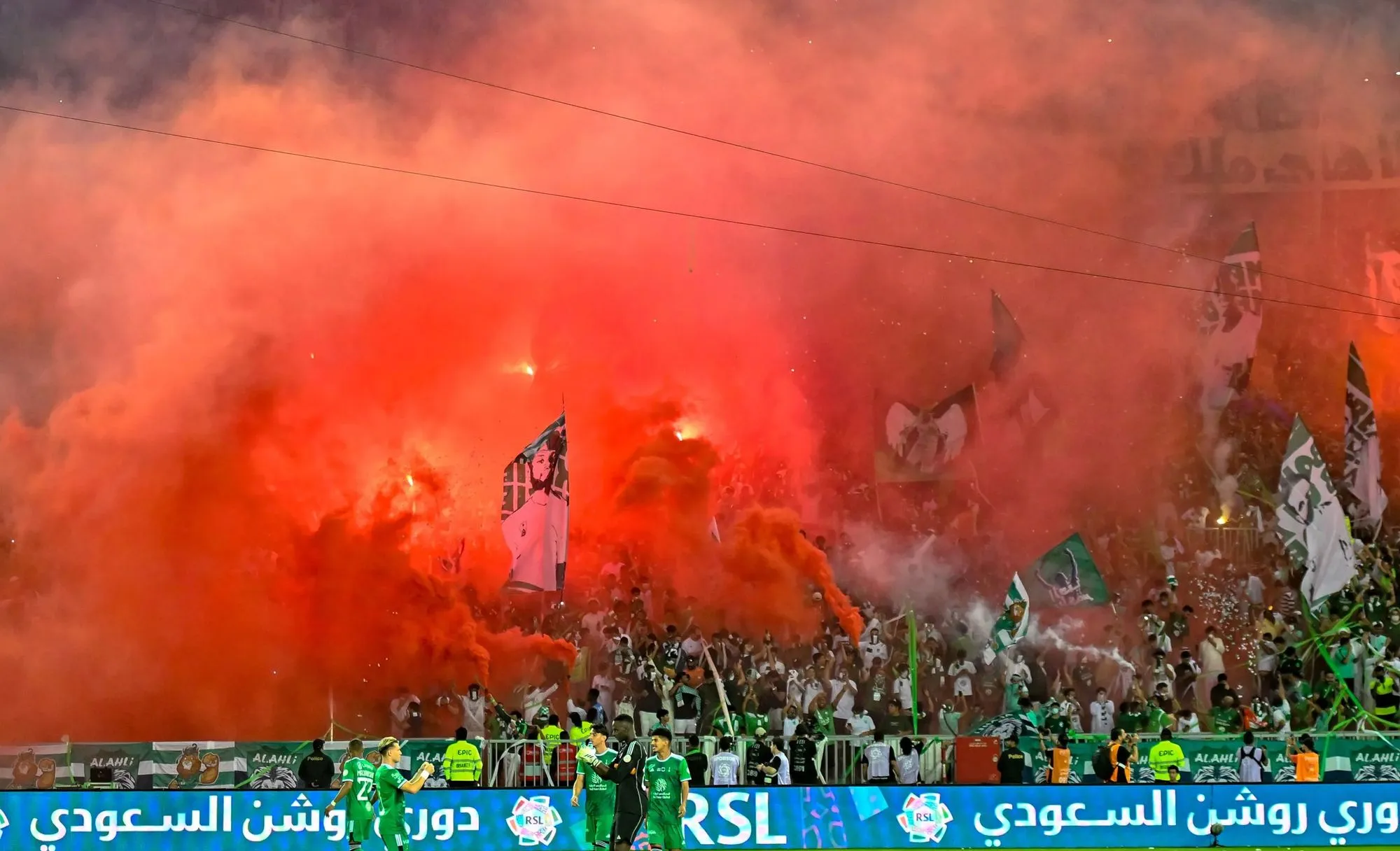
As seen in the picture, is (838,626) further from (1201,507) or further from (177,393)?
(177,393)

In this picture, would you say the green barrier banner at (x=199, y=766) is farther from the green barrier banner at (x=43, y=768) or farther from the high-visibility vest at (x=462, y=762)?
the high-visibility vest at (x=462, y=762)

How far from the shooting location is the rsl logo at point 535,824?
19.0 metres

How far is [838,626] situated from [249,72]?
2061 cm

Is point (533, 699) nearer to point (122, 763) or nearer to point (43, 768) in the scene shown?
point (122, 763)

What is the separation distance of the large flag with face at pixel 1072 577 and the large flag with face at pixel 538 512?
11.3m

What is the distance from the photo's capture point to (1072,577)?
33.6 metres

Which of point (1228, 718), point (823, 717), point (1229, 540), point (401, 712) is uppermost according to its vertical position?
point (1229, 540)

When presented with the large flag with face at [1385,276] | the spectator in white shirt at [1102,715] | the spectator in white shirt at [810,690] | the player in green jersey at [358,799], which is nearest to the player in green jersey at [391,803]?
the player in green jersey at [358,799]

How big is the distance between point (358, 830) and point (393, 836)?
517mm

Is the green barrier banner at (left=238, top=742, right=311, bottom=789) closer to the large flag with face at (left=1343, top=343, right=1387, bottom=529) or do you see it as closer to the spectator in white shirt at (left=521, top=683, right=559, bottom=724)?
the spectator in white shirt at (left=521, top=683, right=559, bottom=724)

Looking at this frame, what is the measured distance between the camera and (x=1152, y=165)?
38562 mm

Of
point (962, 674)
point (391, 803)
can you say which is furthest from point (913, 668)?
point (391, 803)

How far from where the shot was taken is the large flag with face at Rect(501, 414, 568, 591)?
31.1 m

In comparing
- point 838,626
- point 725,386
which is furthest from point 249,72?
point 838,626
